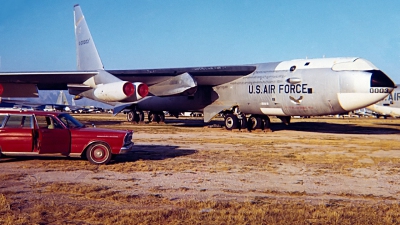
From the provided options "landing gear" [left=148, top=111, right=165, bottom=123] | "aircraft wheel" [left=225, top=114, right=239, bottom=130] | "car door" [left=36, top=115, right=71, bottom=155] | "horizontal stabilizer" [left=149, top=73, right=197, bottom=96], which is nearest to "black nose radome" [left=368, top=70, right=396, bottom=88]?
"aircraft wheel" [left=225, top=114, right=239, bottom=130]

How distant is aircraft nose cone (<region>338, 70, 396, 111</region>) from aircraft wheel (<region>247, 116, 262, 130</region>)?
5.98 metres

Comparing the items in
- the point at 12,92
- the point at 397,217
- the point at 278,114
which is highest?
the point at 12,92

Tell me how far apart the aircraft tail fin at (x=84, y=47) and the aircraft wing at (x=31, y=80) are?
10.8 ft

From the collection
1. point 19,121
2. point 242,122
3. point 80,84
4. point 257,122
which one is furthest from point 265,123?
point 19,121

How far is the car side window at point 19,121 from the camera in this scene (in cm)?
1092

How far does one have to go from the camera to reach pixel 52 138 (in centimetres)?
1089

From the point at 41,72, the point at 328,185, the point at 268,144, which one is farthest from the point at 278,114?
the point at 328,185

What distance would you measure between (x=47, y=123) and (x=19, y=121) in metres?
0.66

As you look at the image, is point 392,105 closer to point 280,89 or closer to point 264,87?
point 264,87

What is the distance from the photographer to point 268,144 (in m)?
16.9

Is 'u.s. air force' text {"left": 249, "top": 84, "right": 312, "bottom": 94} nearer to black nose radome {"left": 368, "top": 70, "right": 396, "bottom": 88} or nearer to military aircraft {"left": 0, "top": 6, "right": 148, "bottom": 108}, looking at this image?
black nose radome {"left": 368, "top": 70, "right": 396, "bottom": 88}

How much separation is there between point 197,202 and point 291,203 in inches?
58.3

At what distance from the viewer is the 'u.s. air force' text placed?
807 inches

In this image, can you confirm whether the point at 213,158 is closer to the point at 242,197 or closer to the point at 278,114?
the point at 242,197
